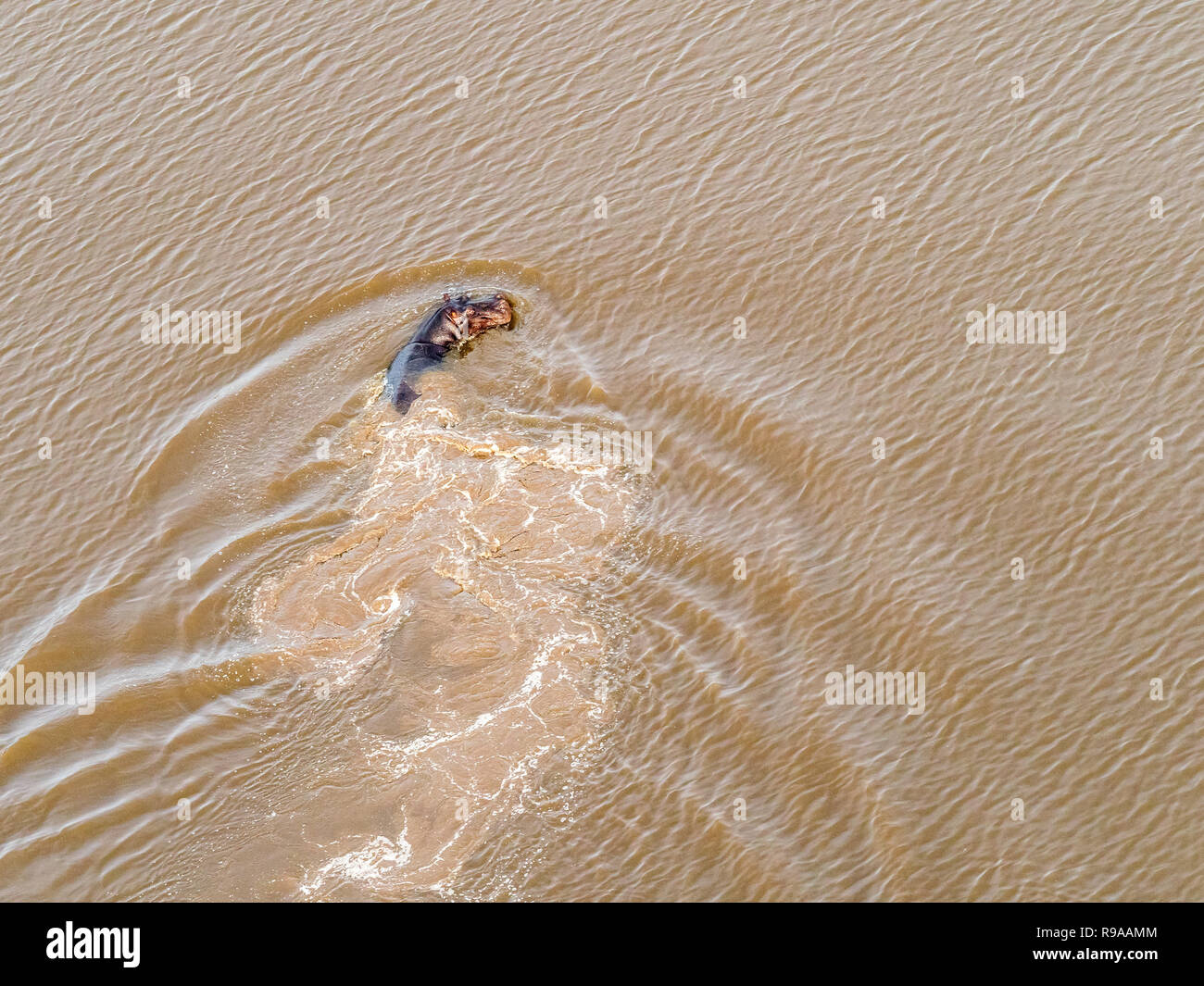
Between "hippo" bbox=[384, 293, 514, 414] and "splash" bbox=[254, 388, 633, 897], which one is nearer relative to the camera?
"splash" bbox=[254, 388, 633, 897]

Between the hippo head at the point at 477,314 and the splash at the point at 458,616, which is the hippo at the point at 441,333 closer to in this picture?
the hippo head at the point at 477,314

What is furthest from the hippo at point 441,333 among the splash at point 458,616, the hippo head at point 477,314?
the splash at point 458,616

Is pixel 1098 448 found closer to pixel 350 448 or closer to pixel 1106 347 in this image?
pixel 1106 347

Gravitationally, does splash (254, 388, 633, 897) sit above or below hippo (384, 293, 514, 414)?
below

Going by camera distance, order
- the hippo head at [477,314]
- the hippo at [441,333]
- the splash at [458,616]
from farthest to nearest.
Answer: the hippo head at [477,314], the hippo at [441,333], the splash at [458,616]

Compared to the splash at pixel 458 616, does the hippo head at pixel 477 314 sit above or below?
above

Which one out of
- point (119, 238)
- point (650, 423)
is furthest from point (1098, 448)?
point (119, 238)

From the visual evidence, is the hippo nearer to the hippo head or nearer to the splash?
the hippo head

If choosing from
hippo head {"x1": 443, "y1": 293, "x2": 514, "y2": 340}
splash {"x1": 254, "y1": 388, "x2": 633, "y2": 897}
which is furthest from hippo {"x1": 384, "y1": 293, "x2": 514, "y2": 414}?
splash {"x1": 254, "y1": 388, "x2": 633, "y2": 897}

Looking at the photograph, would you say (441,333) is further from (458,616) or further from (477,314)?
(458,616)
